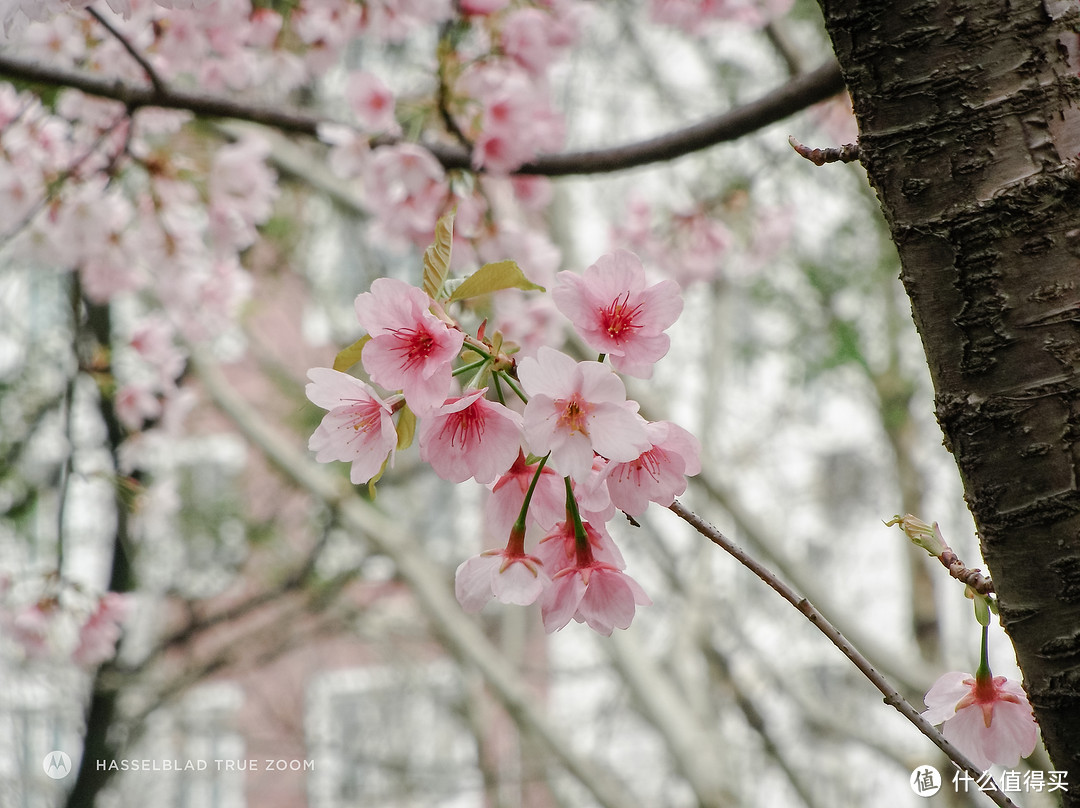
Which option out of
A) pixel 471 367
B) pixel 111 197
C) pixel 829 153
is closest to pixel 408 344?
pixel 471 367

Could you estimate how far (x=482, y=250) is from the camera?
181 centimetres

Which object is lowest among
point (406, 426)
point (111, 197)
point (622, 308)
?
point (111, 197)

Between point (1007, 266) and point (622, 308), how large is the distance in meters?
0.25

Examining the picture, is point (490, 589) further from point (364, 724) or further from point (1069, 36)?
point (364, 724)

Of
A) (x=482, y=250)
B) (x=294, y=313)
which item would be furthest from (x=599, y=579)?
(x=294, y=313)

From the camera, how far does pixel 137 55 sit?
1370 mm

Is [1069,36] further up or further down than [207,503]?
further up

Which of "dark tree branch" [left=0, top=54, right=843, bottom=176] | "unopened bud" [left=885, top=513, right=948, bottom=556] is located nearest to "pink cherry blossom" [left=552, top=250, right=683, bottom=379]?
"unopened bud" [left=885, top=513, right=948, bottom=556]

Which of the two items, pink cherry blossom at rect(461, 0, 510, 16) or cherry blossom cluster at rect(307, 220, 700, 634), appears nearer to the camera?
cherry blossom cluster at rect(307, 220, 700, 634)

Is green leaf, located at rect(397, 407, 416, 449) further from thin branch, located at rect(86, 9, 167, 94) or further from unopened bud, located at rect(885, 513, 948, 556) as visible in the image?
thin branch, located at rect(86, 9, 167, 94)

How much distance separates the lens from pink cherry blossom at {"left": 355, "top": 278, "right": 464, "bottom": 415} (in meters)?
0.65

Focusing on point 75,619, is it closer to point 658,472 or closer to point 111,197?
point 111,197

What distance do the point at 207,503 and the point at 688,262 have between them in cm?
290

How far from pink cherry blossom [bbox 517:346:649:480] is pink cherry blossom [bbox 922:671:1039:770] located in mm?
313
